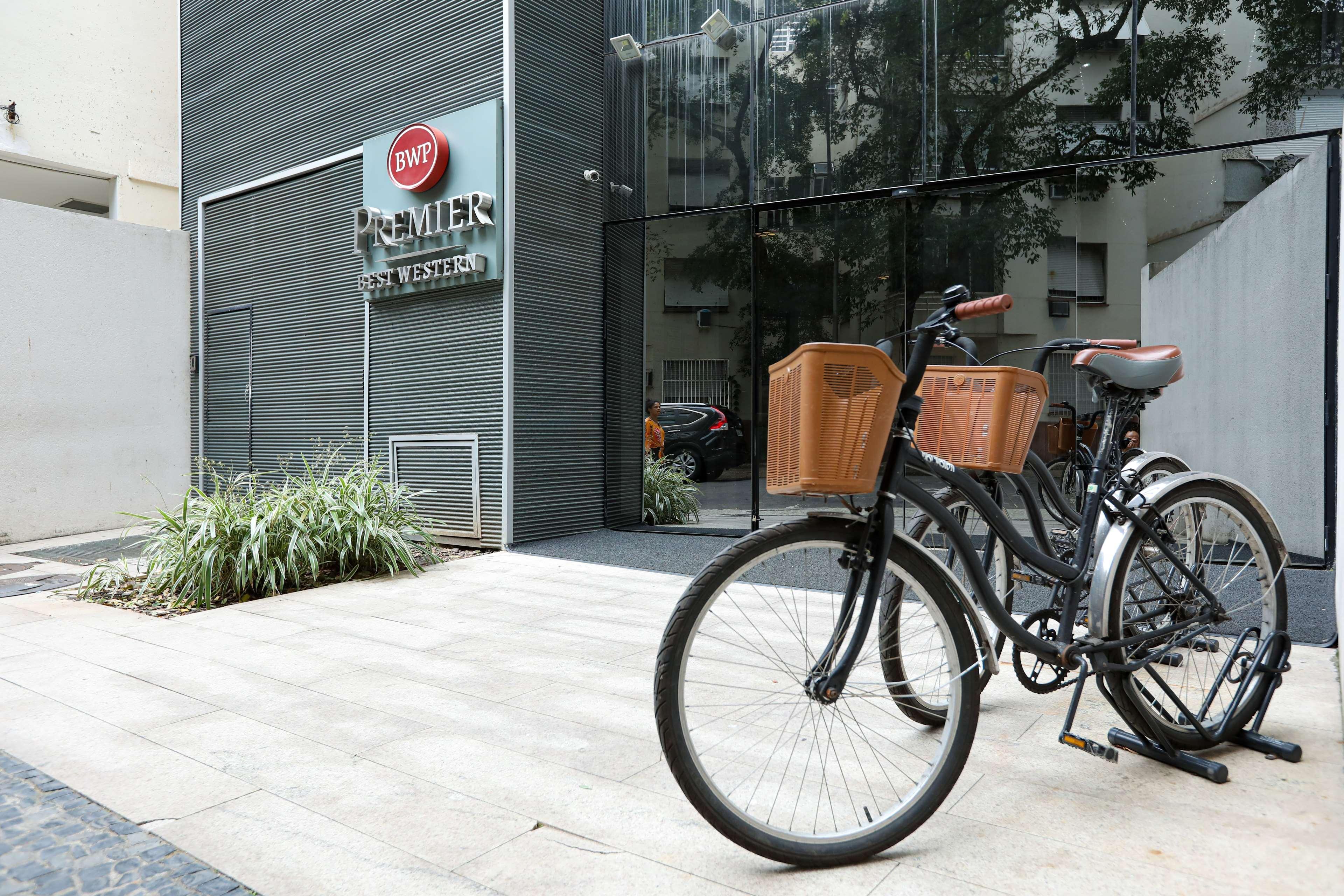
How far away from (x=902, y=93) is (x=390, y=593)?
5163mm

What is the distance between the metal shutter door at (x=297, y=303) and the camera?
314 inches

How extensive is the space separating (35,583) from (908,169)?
6.78 m

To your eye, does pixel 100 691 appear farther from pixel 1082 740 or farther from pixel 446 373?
pixel 446 373

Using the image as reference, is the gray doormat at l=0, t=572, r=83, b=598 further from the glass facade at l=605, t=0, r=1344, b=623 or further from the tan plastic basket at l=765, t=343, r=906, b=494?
the tan plastic basket at l=765, t=343, r=906, b=494

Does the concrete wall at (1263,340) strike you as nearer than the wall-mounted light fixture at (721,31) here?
Yes

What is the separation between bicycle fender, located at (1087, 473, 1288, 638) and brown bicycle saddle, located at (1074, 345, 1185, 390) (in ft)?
0.87

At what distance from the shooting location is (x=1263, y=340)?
557 centimetres

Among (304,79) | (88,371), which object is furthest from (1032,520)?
(88,371)

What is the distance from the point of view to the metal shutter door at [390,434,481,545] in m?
6.83

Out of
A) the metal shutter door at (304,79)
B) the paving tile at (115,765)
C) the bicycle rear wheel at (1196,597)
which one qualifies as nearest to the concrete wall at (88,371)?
the metal shutter door at (304,79)

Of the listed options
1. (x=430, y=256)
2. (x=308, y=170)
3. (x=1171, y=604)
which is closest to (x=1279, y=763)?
(x=1171, y=604)

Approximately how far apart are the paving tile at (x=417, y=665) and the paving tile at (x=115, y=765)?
0.90 meters

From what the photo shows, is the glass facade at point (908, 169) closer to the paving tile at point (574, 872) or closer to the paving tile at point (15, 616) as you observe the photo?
the paving tile at point (574, 872)

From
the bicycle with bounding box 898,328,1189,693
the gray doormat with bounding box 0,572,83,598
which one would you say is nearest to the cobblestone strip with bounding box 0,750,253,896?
the bicycle with bounding box 898,328,1189,693
